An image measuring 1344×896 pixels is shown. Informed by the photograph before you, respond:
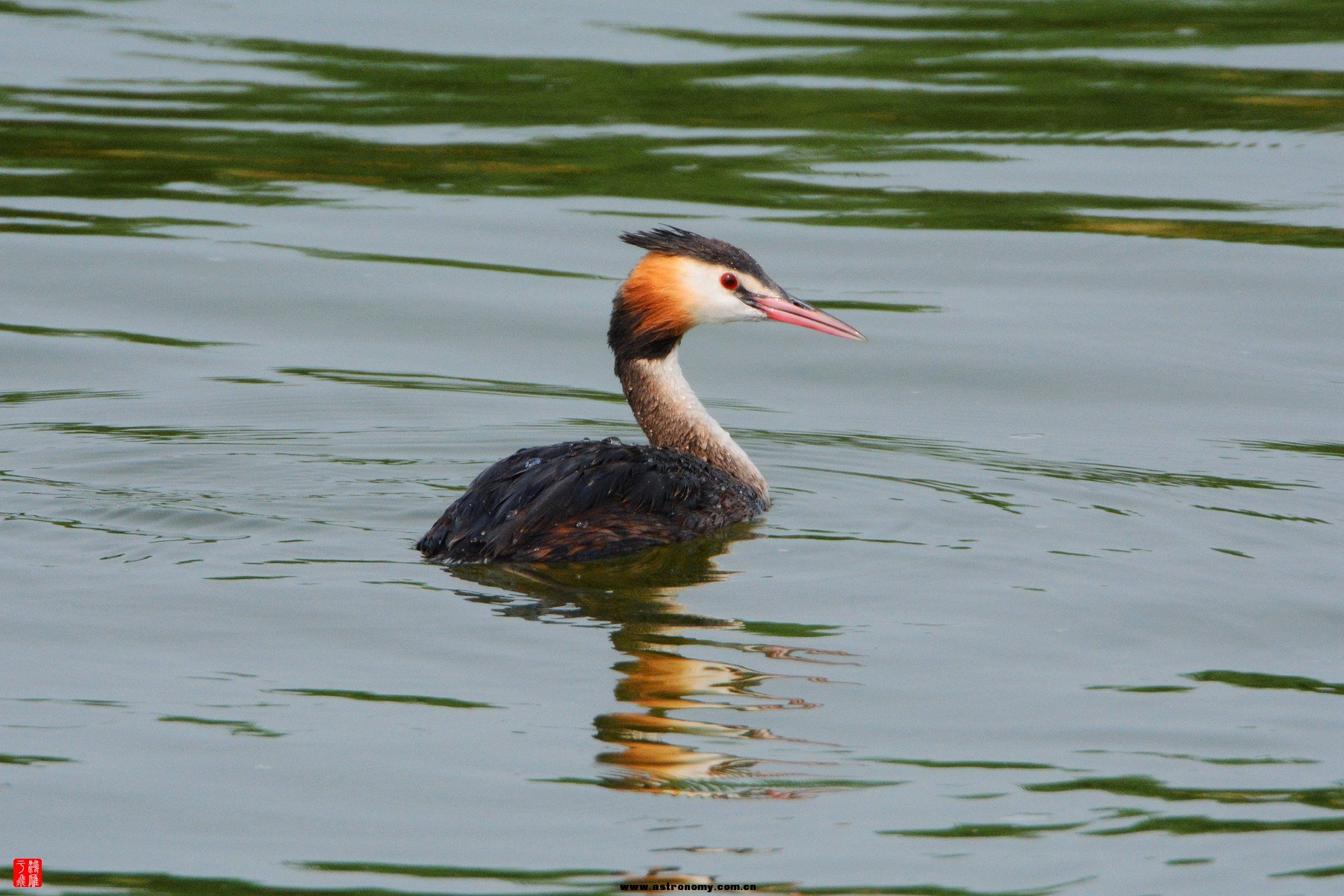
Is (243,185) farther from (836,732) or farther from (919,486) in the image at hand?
(836,732)

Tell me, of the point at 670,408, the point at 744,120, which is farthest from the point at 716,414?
the point at 744,120

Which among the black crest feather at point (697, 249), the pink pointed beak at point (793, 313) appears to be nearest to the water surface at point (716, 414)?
the pink pointed beak at point (793, 313)

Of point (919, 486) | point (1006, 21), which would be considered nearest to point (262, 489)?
point (919, 486)

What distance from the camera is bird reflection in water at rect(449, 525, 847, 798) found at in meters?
5.30

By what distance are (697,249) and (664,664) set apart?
280 centimetres

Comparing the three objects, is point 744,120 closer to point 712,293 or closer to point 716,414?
point 716,414

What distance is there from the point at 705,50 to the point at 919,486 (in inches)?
351

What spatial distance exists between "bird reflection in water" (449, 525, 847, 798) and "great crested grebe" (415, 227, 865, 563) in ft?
0.31

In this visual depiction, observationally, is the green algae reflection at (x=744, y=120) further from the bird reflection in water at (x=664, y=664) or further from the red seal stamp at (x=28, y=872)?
the red seal stamp at (x=28, y=872)

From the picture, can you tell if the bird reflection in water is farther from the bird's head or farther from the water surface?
the bird's head

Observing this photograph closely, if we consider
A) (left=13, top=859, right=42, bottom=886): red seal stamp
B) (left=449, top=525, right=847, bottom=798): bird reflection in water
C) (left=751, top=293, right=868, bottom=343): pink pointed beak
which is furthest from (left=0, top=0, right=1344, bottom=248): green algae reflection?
(left=13, top=859, right=42, bottom=886): red seal stamp

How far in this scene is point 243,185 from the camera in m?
13.9

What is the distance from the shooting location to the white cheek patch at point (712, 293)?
28.0 ft

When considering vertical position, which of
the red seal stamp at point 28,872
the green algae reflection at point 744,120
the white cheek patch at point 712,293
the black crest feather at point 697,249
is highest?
the green algae reflection at point 744,120
